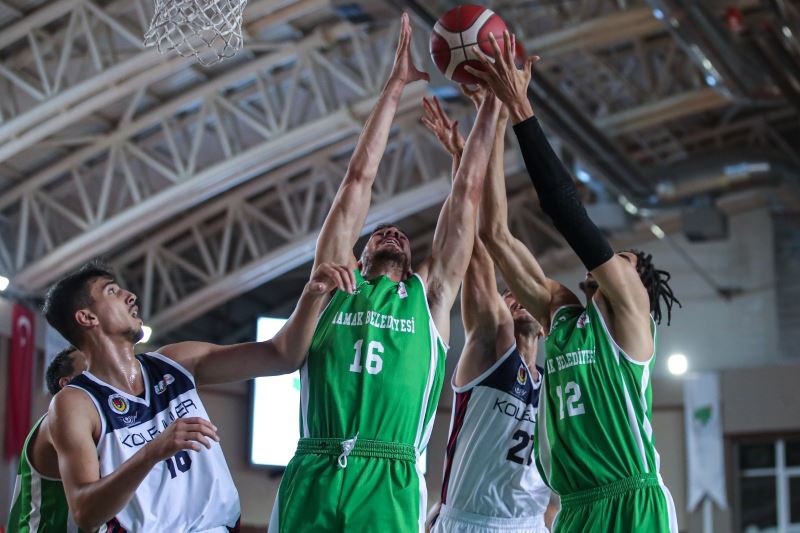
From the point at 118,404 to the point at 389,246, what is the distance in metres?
1.43

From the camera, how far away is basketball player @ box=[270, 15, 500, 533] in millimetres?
4934

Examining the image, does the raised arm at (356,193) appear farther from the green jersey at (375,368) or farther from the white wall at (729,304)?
the white wall at (729,304)

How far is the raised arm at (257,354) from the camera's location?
497 cm

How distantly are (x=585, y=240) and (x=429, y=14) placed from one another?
6451mm

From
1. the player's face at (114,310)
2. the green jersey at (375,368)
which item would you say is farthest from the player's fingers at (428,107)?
the player's face at (114,310)

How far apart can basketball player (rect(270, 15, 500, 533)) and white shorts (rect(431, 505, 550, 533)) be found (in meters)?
1.44

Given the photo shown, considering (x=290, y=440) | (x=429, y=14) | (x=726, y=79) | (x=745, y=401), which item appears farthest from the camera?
(x=745, y=401)

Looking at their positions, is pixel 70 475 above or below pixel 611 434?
below

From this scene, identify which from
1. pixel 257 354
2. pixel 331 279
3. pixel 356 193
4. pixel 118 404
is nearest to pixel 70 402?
pixel 118 404

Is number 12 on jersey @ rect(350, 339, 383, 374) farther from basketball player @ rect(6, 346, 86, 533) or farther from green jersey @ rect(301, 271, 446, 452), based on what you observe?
basketball player @ rect(6, 346, 86, 533)

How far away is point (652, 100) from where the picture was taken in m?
17.2

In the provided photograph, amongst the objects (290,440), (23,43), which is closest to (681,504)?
(290,440)

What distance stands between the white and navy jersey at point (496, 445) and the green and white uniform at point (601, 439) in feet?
3.94

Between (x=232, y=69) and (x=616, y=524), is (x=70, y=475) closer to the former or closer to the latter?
(x=616, y=524)
